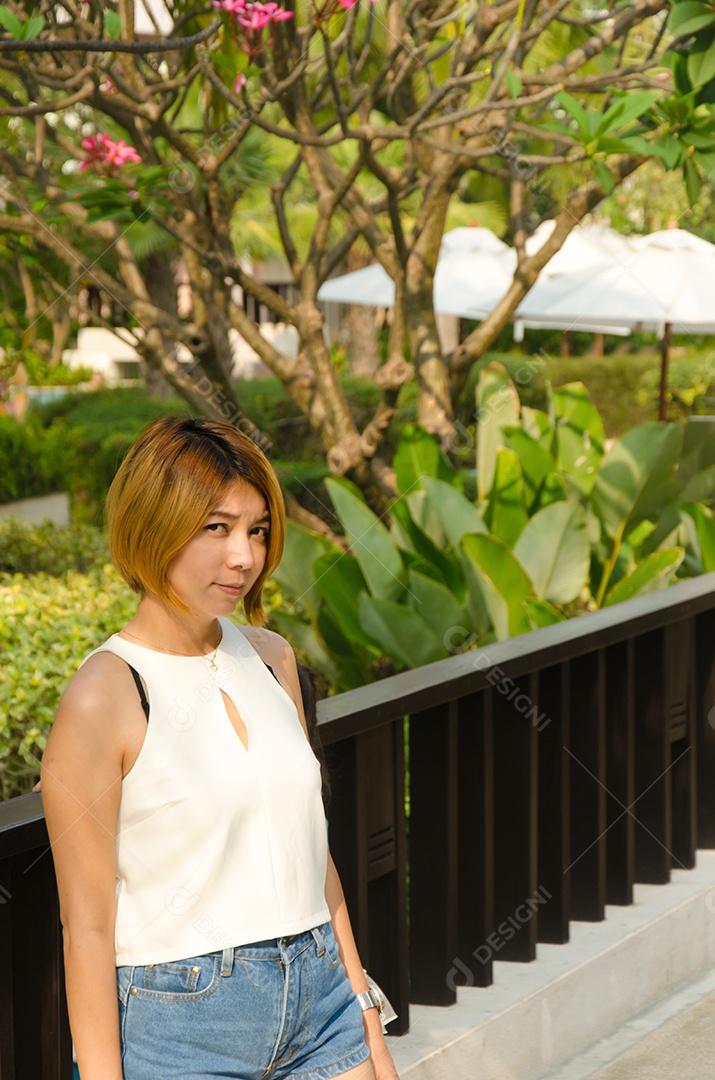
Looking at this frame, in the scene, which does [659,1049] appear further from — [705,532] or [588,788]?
[705,532]

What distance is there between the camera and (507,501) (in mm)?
5105

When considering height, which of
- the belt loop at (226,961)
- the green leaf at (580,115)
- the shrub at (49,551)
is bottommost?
the shrub at (49,551)

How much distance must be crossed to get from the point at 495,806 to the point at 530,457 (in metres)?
2.73

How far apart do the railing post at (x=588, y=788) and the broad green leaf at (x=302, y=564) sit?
188cm

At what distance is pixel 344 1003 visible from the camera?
1613 mm

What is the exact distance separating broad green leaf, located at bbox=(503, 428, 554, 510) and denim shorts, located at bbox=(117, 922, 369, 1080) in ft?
13.2

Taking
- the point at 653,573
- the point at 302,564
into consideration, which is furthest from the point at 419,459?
the point at 653,573

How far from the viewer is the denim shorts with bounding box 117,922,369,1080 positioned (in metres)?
1.45

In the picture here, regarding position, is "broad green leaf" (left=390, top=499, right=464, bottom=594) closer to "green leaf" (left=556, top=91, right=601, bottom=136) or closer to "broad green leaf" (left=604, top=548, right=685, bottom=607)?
"broad green leaf" (left=604, top=548, right=685, bottom=607)

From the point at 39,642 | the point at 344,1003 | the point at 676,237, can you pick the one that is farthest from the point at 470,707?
the point at 676,237

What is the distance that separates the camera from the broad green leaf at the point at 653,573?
470 cm

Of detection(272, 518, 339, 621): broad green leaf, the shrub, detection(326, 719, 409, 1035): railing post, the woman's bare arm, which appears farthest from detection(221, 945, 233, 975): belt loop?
the shrub

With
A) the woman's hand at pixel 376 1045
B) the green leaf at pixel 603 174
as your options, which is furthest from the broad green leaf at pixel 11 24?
the woman's hand at pixel 376 1045

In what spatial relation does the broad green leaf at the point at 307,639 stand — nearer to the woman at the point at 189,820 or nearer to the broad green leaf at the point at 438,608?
the broad green leaf at the point at 438,608
